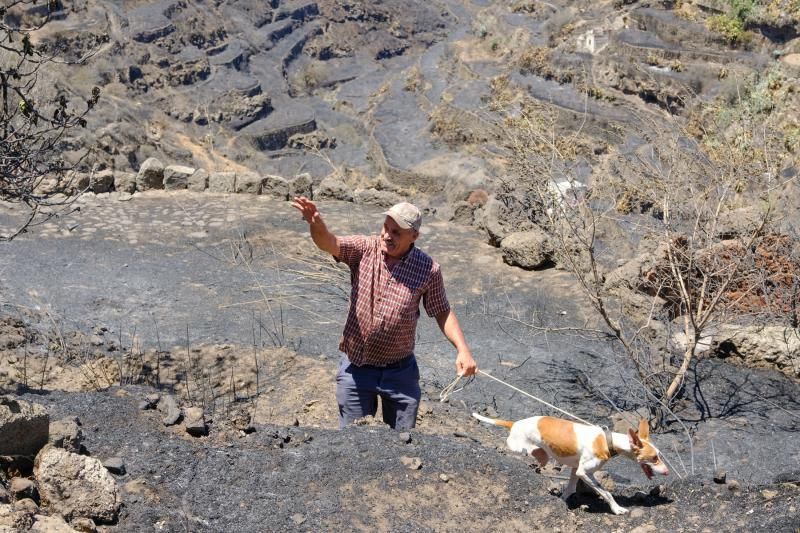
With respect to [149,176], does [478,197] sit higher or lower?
lower

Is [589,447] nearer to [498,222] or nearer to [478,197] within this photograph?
[498,222]

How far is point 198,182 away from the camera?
39.2 feet

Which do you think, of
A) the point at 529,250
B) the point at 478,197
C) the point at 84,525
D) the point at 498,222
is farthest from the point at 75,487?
the point at 478,197

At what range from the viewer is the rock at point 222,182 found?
38.9ft

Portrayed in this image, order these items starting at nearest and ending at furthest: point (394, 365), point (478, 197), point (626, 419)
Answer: point (394, 365)
point (626, 419)
point (478, 197)

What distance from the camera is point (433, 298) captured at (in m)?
4.46

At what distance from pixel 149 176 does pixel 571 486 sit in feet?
29.8

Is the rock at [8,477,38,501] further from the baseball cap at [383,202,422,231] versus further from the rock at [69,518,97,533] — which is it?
the baseball cap at [383,202,422,231]

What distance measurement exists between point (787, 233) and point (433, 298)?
5169 mm

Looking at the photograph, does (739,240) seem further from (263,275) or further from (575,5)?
(575,5)

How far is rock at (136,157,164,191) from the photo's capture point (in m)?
11.8

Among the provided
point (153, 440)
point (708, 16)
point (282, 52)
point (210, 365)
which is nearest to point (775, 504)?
point (153, 440)

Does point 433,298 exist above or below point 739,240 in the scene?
above

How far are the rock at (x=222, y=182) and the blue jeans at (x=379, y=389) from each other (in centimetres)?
760
